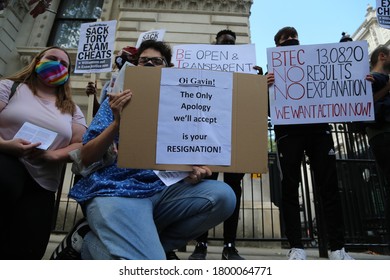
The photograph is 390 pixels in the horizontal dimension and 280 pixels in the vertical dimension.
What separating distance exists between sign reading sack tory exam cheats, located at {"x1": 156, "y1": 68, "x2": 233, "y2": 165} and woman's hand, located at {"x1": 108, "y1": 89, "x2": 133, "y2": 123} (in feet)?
0.62

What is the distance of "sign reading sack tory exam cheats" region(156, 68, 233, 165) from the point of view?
5.77ft

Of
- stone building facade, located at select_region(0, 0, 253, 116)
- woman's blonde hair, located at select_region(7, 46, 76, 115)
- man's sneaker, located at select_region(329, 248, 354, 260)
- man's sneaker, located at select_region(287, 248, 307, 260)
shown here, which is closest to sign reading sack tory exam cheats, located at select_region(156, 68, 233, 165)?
woman's blonde hair, located at select_region(7, 46, 76, 115)

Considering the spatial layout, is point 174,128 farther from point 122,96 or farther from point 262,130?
point 262,130

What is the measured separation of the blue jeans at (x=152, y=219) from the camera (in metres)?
1.46

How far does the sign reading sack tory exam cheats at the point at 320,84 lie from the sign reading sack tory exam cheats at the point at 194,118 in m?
1.16

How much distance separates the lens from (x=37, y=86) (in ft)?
7.61

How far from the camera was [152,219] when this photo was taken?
1.61 meters

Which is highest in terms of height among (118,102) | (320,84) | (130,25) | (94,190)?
(130,25)

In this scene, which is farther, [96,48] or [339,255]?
[96,48]

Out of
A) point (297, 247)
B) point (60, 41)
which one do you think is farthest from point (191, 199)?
point (60, 41)

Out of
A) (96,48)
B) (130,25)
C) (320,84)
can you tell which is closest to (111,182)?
(320,84)

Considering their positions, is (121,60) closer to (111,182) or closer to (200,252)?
(111,182)

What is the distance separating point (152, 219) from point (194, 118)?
60cm

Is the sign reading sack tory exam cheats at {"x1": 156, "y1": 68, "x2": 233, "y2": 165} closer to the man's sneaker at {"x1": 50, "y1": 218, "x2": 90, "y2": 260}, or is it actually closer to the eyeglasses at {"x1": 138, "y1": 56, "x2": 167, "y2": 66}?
the eyeglasses at {"x1": 138, "y1": 56, "x2": 167, "y2": 66}
